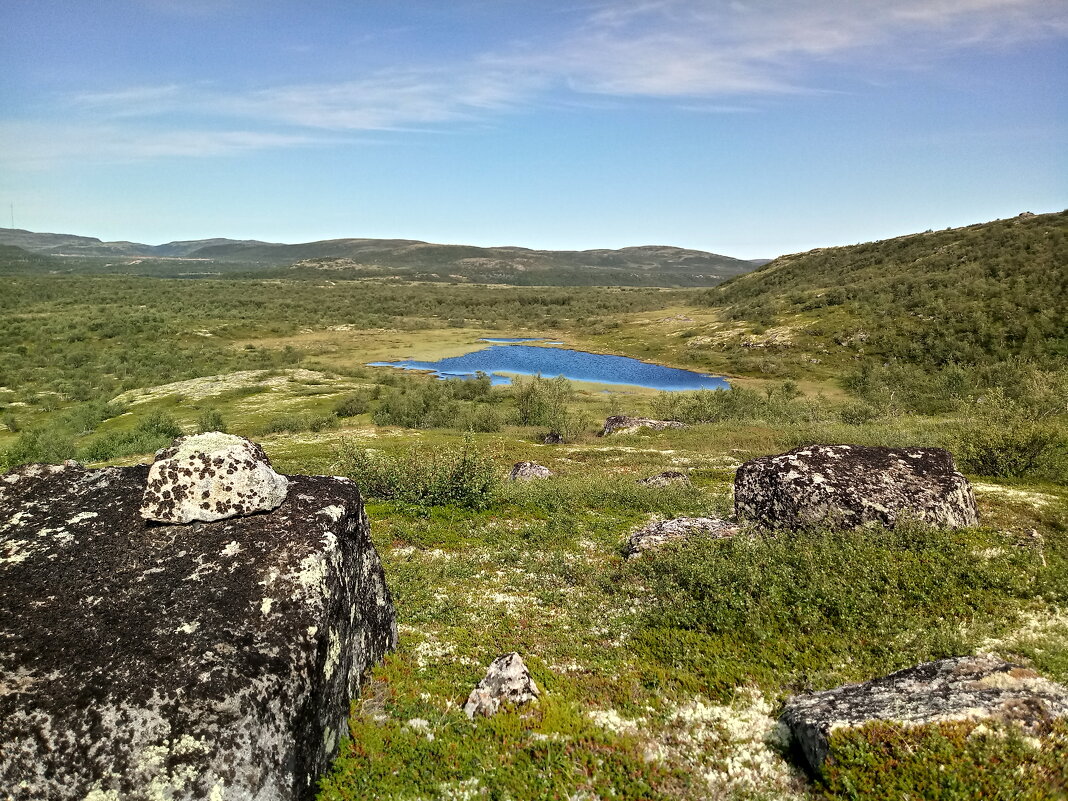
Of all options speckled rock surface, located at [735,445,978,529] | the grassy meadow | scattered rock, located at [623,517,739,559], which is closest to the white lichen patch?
the grassy meadow

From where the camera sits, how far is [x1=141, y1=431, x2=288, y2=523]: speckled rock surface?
403 inches

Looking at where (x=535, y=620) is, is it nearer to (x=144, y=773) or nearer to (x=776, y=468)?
(x=144, y=773)

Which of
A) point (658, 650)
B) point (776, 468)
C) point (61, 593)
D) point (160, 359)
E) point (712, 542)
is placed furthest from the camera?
point (160, 359)

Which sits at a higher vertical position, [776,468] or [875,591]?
[776,468]

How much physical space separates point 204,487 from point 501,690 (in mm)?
7029

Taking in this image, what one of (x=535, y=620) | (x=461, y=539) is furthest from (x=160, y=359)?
(x=535, y=620)

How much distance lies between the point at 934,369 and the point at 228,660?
111533 mm

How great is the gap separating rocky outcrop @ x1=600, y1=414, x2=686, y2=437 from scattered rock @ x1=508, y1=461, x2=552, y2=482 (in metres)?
21.7

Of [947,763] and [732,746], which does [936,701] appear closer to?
[947,763]

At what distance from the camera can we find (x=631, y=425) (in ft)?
195

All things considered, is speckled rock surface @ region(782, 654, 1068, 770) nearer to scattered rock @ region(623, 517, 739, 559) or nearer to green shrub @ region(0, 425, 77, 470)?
scattered rock @ region(623, 517, 739, 559)

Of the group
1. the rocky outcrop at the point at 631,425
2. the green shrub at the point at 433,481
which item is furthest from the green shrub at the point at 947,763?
the rocky outcrop at the point at 631,425

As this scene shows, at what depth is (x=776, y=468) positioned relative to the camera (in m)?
20.5

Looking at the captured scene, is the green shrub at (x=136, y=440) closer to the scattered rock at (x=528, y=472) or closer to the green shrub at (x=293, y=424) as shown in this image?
the green shrub at (x=293, y=424)
